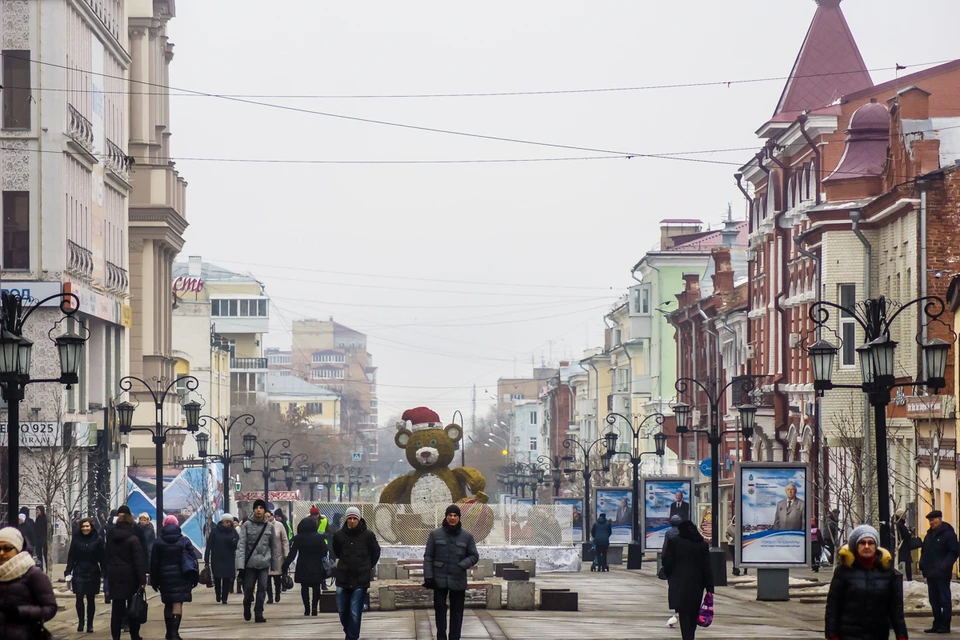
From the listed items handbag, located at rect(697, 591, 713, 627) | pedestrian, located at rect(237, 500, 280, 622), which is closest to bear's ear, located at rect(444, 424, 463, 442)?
pedestrian, located at rect(237, 500, 280, 622)

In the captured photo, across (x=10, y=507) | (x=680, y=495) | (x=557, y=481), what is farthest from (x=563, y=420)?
(x=10, y=507)

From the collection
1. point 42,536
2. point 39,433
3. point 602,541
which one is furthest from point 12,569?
point 39,433

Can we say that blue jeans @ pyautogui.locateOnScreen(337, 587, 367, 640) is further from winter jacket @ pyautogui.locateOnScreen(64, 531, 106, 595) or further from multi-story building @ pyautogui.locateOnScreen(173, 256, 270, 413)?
multi-story building @ pyautogui.locateOnScreen(173, 256, 270, 413)

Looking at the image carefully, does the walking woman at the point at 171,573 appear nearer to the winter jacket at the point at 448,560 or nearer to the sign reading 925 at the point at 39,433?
the winter jacket at the point at 448,560

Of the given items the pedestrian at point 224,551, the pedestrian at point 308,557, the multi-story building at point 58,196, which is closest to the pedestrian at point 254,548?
the pedestrian at point 308,557

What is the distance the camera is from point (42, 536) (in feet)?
132

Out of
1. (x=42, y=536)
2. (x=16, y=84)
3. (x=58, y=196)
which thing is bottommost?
(x=42, y=536)

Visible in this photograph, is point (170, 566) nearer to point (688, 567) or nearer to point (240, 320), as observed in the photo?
point (688, 567)

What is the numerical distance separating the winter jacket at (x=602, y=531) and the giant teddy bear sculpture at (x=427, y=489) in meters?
5.53

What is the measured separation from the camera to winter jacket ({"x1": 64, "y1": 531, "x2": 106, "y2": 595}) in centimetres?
2331

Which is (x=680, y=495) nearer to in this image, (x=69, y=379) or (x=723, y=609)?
(x=723, y=609)

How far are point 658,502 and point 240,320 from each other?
120m

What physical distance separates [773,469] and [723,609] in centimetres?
320

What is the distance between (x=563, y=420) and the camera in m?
140
